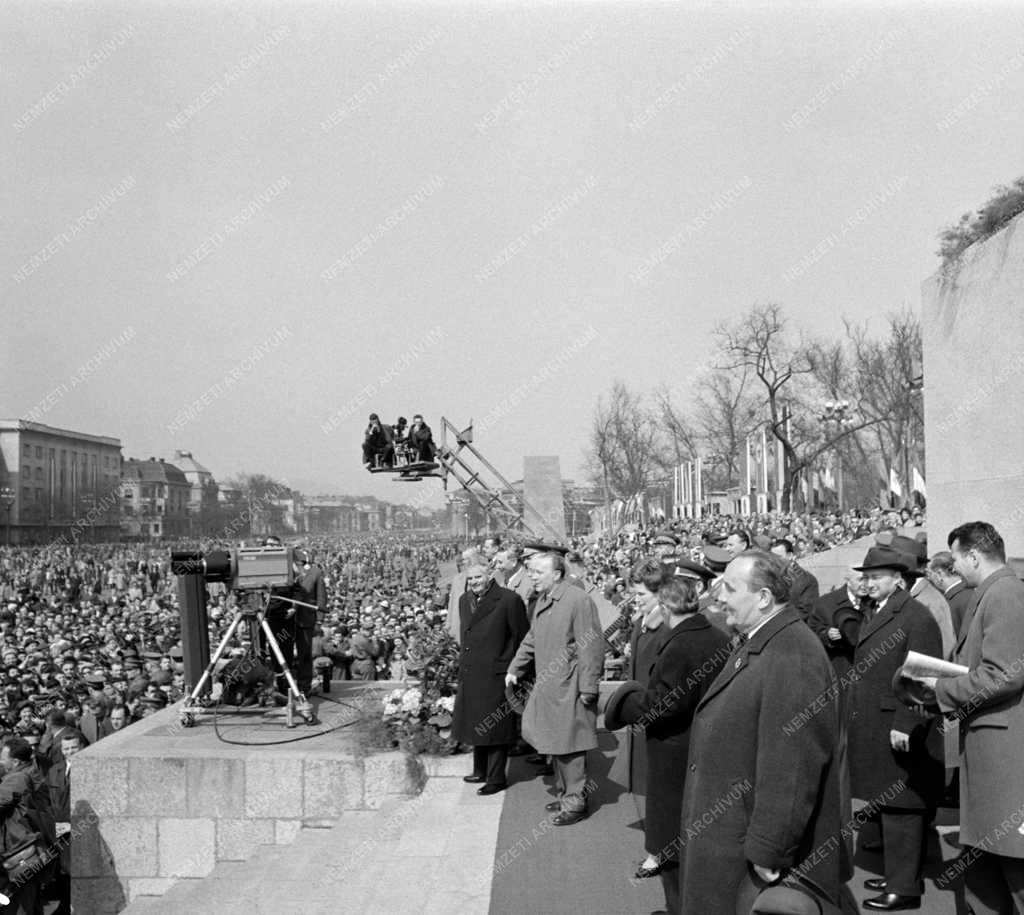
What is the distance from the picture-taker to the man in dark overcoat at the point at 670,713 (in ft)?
13.8

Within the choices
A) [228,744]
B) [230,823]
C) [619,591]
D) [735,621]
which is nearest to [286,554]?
[228,744]

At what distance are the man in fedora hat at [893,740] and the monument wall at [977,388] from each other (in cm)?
449

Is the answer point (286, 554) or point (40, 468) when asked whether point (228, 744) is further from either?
point (40, 468)

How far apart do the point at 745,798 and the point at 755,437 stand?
42.9 metres

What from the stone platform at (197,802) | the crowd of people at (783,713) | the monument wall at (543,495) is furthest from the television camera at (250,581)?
the monument wall at (543,495)

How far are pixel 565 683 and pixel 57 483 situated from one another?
101 meters

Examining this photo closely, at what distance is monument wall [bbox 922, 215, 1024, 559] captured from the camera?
8875 mm

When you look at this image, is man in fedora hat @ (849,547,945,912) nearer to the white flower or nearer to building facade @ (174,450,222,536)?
the white flower

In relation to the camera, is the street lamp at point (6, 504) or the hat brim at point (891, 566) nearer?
the hat brim at point (891, 566)

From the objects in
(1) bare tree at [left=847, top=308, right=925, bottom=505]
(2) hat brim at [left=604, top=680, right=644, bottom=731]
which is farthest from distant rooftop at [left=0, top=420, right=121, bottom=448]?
(2) hat brim at [left=604, top=680, right=644, bottom=731]

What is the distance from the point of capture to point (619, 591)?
1778 cm

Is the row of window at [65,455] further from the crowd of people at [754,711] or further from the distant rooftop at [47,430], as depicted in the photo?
the crowd of people at [754,711]

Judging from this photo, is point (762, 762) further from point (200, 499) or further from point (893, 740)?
point (200, 499)

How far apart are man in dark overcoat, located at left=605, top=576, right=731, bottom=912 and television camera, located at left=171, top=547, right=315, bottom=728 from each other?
14.8 ft
